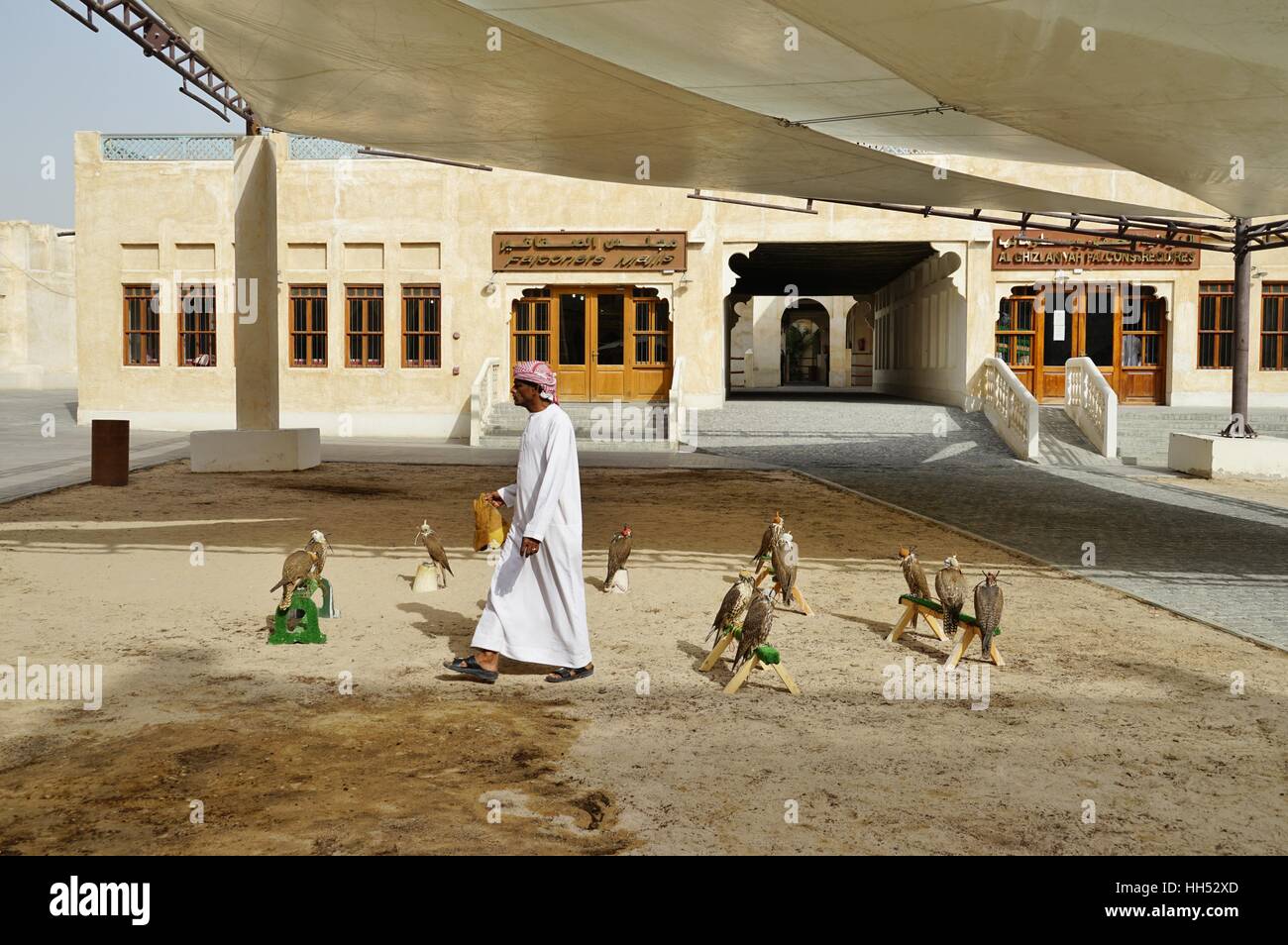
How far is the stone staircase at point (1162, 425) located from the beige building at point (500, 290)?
1434 millimetres

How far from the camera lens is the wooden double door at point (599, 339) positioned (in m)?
23.0

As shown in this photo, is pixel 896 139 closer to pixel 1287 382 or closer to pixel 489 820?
pixel 489 820

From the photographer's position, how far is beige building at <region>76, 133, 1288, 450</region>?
22.1m

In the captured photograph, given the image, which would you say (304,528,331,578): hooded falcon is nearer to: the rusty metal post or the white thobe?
the white thobe

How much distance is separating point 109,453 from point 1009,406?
14270 millimetres

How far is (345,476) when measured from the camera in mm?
14875

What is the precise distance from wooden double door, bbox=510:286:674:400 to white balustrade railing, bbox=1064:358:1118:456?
7858 millimetres

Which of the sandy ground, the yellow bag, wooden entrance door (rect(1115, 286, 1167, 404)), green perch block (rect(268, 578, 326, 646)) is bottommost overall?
the sandy ground

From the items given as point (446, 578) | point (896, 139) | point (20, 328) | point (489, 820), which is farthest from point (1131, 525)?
point (20, 328)

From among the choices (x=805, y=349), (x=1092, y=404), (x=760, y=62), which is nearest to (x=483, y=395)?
(x=1092, y=404)

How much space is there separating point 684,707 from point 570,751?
79 cm

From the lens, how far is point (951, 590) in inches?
230

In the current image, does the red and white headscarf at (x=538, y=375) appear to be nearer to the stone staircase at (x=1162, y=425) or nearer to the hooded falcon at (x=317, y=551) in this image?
the hooded falcon at (x=317, y=551)

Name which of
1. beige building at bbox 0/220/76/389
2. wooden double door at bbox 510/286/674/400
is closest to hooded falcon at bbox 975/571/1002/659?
wooden double door at bbox 510/286/674/400
